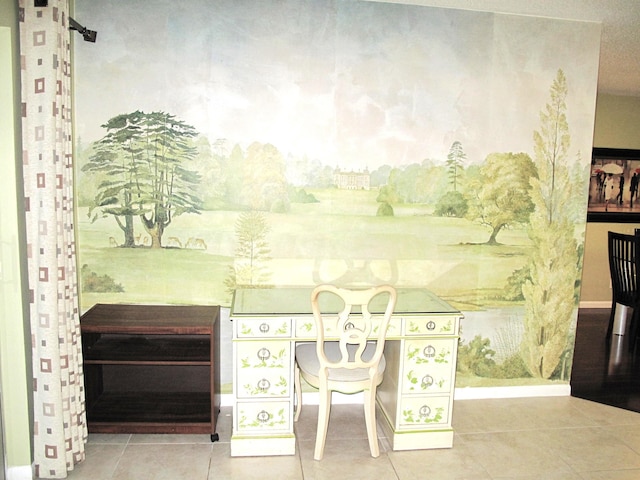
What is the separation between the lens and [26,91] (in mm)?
2271

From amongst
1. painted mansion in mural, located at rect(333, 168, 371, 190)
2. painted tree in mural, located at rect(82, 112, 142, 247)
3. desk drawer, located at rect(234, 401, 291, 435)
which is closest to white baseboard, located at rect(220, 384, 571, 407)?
desk drawer, located at rect(234, 401, 291, 435)

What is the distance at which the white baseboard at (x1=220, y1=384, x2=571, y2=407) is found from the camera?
11.0 feet

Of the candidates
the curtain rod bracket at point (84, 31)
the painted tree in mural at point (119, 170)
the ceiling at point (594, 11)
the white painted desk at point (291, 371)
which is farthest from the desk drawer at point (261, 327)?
the ceiling at point (594, 11)

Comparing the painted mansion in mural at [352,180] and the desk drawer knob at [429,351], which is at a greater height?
the painted mansion in mural at [352,180]

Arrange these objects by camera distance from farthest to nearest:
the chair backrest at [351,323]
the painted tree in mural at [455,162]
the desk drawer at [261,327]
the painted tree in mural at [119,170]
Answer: the painted tree in mural at [455,162], the painted tree in mural at [119,170], the desk drawer at [261,327], the chair backrest at [351,323]

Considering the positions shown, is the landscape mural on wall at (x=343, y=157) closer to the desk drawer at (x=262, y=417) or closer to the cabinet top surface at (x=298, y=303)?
the cabinet top surface at (x=298, y=303)

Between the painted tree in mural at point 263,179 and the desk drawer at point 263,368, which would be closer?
the desk drawer at point 263,368

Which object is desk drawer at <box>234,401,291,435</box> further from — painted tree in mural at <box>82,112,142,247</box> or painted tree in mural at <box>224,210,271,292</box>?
painted tree in mural at <box>82,112,142,247</box>

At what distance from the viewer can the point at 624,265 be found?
4.72 m

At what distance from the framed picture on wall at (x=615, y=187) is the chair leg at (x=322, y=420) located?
4.62m

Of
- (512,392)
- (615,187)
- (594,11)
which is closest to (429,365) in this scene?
(512,392)

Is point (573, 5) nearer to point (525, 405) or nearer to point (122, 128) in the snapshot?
point (525, 405)

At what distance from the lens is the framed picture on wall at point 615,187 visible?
5.88 m

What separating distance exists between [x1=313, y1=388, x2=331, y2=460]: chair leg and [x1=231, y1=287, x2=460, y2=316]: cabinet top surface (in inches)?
17.4
